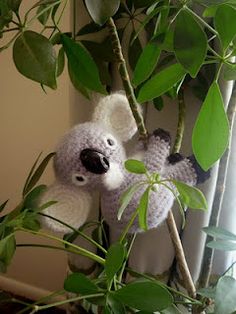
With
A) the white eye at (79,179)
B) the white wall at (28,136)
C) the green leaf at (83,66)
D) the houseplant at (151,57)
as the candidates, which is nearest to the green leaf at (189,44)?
the houseplant at (151,57)

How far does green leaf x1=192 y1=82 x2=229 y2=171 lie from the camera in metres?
0.38

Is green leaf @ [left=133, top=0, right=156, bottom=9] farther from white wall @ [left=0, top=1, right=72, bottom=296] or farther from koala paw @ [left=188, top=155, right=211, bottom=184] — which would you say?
white wall @ [left=0, top=1, right=72, bottom=296]

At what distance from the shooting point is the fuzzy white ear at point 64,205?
0.60 metres

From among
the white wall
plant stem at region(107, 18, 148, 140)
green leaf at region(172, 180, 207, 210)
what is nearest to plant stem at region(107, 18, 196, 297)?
plant stem at region(107, 18, 148, 140)

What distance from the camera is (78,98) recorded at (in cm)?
86

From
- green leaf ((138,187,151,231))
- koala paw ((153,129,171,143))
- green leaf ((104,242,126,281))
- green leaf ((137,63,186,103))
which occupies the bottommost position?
green leaf ((104,242,126,281))

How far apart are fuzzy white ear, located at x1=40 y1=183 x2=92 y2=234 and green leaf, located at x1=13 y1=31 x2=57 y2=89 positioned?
0.19 m

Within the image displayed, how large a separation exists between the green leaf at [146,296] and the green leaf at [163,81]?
24cm

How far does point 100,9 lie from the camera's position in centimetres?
42

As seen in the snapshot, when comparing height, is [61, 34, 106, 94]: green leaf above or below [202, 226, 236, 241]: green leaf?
above

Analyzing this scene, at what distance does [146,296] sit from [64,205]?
0.19 m

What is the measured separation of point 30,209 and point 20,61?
244 mm

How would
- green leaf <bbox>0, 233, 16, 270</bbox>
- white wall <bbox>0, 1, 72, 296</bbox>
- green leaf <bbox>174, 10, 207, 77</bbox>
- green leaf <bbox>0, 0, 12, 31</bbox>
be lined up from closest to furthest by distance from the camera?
green leaf <bbox>174, 10, 207, 77</bbox>
green leaf <bbox>0, 0, 12, 31</bbox>
green leaf <bbox>0, 233, 16, 270</bbox>
white wall <bbox>0, 1, 72, 296</bbox>

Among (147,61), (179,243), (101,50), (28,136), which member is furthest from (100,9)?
(28,136)
